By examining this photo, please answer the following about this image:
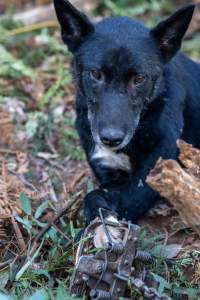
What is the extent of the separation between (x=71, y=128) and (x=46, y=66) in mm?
1228

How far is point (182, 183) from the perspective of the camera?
344 cm

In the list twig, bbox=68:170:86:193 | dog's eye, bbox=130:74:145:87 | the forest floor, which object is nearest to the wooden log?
the forest floor

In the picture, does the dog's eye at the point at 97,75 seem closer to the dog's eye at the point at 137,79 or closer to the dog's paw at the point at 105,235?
the dog's eye at the point at 137,79

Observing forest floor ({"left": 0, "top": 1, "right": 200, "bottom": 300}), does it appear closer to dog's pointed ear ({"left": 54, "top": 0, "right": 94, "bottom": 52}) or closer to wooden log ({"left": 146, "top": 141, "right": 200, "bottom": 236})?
wooden log ({"left": 146, "top": 141, "right": 200, "bottom": 236})

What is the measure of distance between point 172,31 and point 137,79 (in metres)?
0.51

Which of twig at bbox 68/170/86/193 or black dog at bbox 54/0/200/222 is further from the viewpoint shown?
twig at bbox 68/170/86/193

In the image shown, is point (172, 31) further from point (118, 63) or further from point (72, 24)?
point (72, 24)

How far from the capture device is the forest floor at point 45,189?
4145mm

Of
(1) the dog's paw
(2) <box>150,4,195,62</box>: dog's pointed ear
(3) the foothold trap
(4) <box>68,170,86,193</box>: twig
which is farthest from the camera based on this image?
(4) <box>68,170,86,193</box>: twig

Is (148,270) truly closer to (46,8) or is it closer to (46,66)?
(46,66)

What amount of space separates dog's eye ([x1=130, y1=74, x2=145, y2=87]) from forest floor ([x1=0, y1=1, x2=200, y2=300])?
949 mm

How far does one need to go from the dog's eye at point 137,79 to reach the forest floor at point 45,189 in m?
0.95

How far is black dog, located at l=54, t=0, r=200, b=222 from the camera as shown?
4508 millimetres

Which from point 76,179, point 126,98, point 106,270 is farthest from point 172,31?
point 106,270
